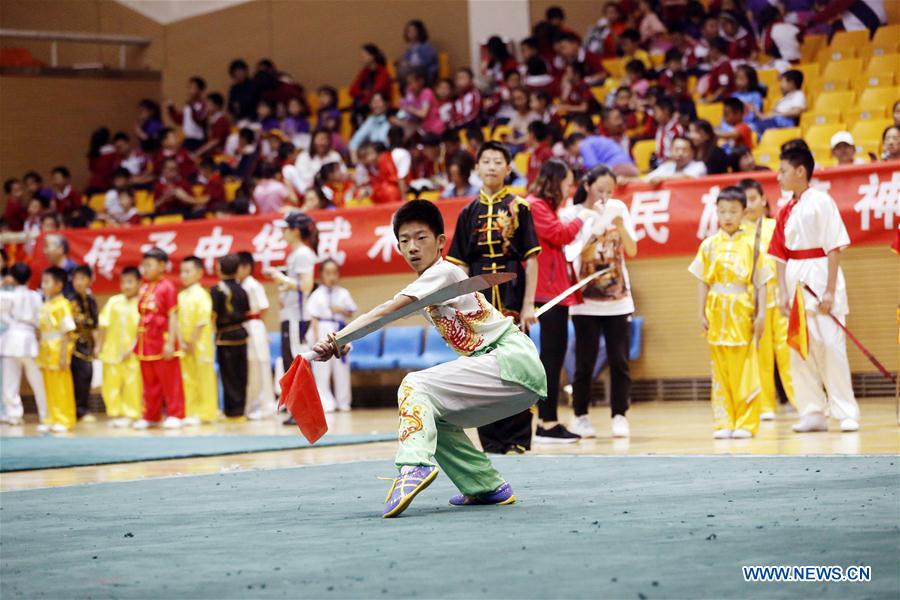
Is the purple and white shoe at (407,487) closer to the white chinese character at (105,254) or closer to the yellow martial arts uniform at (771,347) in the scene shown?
the yellow martial arts uniform at (771,347)

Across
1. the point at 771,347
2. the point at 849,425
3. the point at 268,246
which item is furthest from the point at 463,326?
the point at 268,246

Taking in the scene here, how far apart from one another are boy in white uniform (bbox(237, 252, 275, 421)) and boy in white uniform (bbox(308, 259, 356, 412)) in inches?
19.7

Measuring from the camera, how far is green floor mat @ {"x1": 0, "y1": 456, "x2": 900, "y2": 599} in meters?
3.27

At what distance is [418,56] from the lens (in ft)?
55.9

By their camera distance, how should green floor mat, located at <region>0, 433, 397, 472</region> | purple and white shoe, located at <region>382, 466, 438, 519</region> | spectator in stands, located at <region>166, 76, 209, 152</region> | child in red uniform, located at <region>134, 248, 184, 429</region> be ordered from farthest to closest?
spectator in stands, located at <region>166, 76, 209, 152</region> → child in red uniform, located at <region>134, 248, 184, 429</region> → green floor mat, located at <region>0, 433, 397, 472</region> → purple and white shoe, located at <region>382, 466, 438, 519</region>

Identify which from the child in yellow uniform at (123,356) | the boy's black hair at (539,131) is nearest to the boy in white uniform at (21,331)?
the child in yellow uniform at (123,356)

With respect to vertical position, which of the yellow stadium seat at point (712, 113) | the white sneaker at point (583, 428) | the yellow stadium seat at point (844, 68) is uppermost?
the yellow stadium seat at point (844, 68)

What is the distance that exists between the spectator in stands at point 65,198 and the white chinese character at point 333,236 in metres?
5.53

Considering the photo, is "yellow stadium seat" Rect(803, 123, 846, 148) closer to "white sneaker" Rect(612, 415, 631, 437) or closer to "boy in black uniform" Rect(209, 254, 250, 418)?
"white sneaker" Rect(612, 415, 631, 437)

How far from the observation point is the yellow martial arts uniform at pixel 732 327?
8.07m

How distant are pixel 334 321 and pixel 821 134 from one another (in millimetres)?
5062

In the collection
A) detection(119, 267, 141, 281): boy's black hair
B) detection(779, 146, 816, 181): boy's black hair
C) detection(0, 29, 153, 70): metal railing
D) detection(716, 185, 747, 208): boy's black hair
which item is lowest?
detection(119, 267, 141, 281): boy's black hair

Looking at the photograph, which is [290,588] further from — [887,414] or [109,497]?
[887,414]

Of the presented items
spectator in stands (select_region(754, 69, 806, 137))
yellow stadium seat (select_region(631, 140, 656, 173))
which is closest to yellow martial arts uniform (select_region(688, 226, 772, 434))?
spectator in stands (select_region(754, 69, 806, 137))
